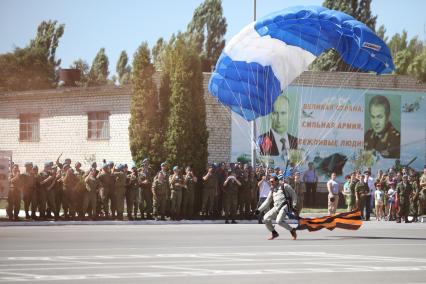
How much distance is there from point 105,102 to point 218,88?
1737 centimetres

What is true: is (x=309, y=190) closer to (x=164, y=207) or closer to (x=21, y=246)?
(x=164, y=207)

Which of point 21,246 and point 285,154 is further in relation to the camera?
point 285,154

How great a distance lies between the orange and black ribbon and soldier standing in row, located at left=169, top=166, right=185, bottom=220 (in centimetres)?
789

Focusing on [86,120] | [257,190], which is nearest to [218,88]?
[257,190]

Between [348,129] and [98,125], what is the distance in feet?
38.4

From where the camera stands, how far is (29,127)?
4725 centimetres

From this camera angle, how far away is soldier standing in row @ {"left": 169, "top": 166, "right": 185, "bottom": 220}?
30.7m

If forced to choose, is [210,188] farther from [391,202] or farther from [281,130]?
[281,130]

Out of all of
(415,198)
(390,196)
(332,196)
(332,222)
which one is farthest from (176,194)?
(415,198)

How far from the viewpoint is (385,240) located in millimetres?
22562

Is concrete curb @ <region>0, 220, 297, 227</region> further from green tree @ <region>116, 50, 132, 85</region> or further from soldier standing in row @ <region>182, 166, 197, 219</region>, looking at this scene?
green tree @ <region>116, 50, 132, 85</region>

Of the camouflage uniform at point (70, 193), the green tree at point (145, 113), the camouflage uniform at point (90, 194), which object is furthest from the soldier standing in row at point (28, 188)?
the green tree at point (145, 113)

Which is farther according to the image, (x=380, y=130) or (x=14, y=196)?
(x=380, y=130)

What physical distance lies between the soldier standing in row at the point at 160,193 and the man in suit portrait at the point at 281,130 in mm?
13530
